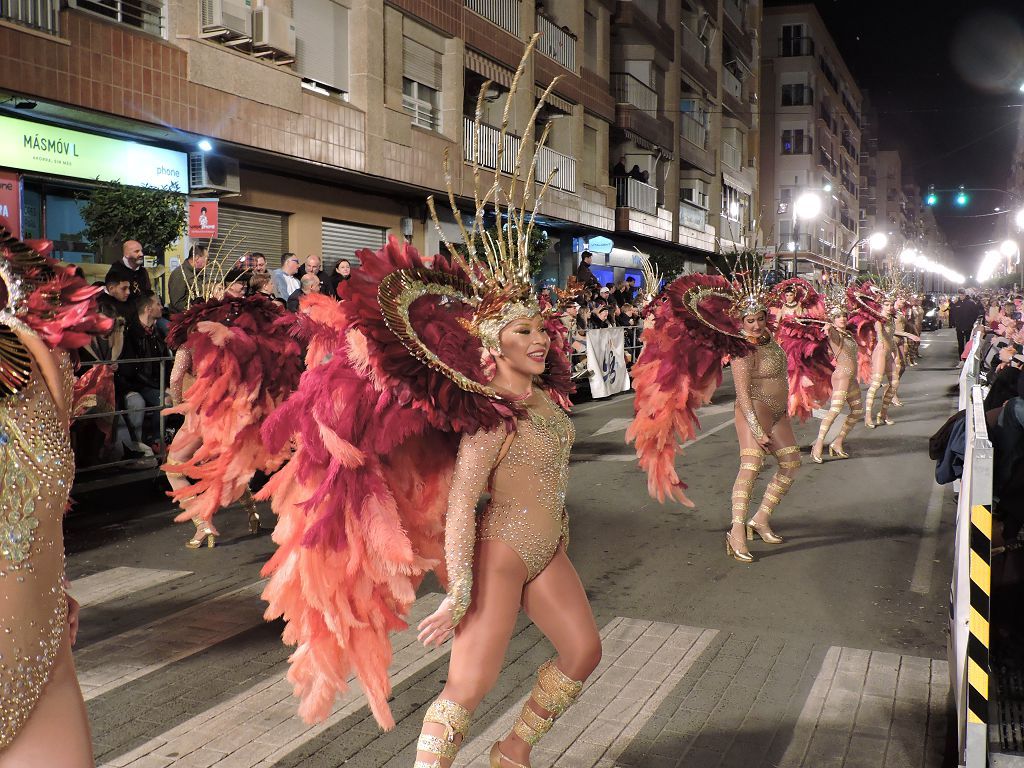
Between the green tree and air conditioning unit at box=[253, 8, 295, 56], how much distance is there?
488 centimetres

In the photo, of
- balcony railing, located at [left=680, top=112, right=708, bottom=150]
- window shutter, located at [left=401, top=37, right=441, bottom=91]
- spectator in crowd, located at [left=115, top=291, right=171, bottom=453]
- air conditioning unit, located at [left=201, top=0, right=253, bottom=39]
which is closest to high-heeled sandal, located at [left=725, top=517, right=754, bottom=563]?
spectator in crowd, located at [left=115, top=291, right=171, bottom=453]

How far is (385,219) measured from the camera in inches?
864

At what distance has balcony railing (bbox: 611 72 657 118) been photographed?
3344 cm

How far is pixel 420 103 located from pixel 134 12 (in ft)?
26.3

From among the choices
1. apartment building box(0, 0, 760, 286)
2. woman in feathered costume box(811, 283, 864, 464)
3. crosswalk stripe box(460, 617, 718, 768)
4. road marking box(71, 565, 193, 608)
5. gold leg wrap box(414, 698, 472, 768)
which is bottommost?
road marking box(71, 565, 193, 608)

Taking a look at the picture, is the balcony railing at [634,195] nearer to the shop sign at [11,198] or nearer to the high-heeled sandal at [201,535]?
the shop sign at [11,198]

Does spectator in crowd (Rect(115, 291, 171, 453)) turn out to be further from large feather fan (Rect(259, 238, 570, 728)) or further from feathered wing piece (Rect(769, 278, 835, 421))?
large feather fan (Rect(259, 238, 570, 728))

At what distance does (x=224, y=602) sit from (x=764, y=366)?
4206 mm

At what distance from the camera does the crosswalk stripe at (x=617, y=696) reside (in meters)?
4.15

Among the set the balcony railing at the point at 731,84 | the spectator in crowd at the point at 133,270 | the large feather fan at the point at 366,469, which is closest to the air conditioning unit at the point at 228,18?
the spectator in crowd at the point at 133,270

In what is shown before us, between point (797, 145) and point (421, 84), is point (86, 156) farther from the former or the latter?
point (797, 145)

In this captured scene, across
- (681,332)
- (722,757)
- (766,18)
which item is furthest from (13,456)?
(766,18)

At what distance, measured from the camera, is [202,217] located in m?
15.5

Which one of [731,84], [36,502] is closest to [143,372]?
[36,502]
